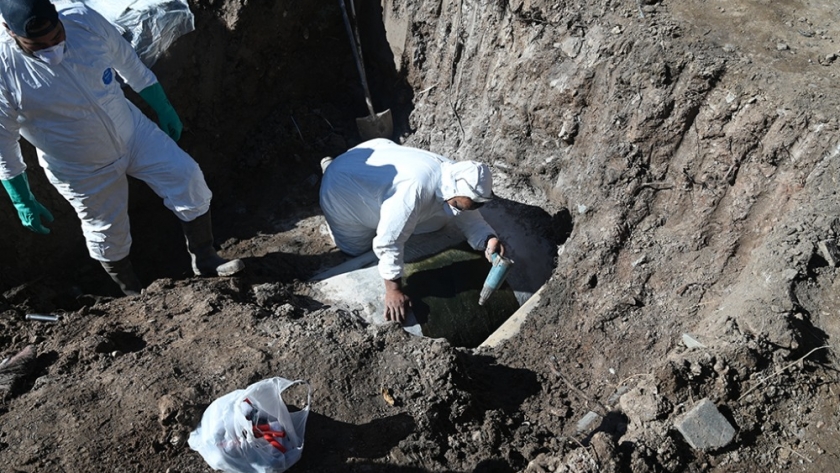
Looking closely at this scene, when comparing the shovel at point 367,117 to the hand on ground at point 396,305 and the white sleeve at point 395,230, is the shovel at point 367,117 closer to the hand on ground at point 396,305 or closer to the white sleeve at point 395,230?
the white sleeve at point 395,230

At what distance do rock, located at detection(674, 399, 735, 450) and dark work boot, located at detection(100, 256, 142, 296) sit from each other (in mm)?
3268

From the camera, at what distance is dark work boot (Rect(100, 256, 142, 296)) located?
13.9 ft

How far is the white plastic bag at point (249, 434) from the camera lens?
281cm

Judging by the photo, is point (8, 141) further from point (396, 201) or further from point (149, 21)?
point (396, 201)

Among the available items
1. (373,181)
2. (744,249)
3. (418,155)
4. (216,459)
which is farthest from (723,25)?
(216,459)

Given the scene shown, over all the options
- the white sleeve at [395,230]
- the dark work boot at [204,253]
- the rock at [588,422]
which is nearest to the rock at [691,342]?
the rock at [588,422]

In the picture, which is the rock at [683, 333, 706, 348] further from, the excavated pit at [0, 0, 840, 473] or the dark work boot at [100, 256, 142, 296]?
the dark work boot at [100, 256, 142, 296]

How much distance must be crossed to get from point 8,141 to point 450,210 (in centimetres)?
244

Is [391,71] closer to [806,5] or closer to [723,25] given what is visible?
[723,25]

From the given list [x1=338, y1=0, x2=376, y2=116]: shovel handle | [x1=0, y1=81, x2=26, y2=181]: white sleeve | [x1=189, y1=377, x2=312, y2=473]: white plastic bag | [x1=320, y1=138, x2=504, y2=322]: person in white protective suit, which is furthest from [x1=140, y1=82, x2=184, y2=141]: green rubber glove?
[x1=189, y1=377, x2=312, y2=473]: white plastic bag

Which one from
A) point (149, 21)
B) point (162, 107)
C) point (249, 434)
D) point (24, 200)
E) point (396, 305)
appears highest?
point (149, 21)

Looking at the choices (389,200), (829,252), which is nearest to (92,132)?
(389,200)

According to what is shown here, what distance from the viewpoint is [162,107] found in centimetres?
406

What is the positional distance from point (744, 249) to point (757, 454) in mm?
1183
